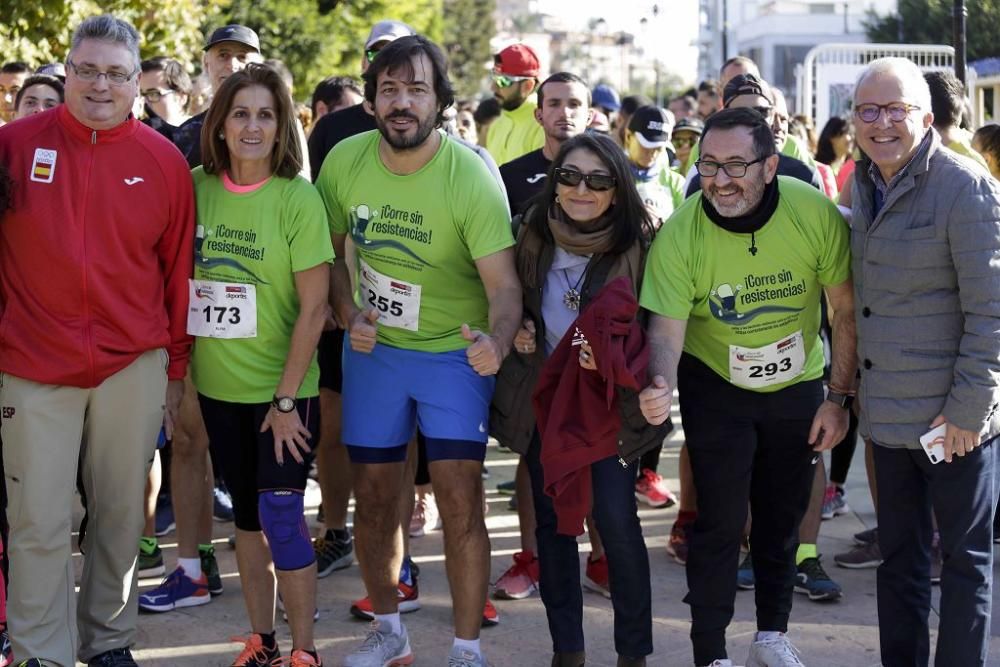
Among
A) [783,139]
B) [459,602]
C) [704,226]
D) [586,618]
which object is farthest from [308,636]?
[783,139]

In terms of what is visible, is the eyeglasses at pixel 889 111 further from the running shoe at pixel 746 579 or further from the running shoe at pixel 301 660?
the running shoe at pixel 301 660

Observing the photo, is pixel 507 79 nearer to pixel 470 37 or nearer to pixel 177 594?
pixel 177 594

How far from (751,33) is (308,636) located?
76.3 m

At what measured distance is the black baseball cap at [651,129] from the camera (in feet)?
21.5

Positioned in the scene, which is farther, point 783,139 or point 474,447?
point 783,139

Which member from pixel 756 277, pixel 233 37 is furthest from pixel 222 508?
pixel 756 277

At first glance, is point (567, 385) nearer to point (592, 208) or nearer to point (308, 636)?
point (592, 208)

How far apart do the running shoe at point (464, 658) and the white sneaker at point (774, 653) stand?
3.10 feet

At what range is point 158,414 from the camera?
435 centimetres

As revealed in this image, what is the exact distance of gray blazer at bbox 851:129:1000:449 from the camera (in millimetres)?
3691

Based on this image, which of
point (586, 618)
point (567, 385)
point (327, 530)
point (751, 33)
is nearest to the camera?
point (567, 385)

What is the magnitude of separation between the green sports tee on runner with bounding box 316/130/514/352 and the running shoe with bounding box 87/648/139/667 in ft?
4.61

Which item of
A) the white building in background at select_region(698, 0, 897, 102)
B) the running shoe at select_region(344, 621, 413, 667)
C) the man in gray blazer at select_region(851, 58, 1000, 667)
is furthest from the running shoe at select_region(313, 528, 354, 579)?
the white building in background at select_region(698, 0, 897, 102)

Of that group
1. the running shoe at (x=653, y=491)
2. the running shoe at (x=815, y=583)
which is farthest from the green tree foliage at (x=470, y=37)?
the running shoe at (x=815, y=583)
